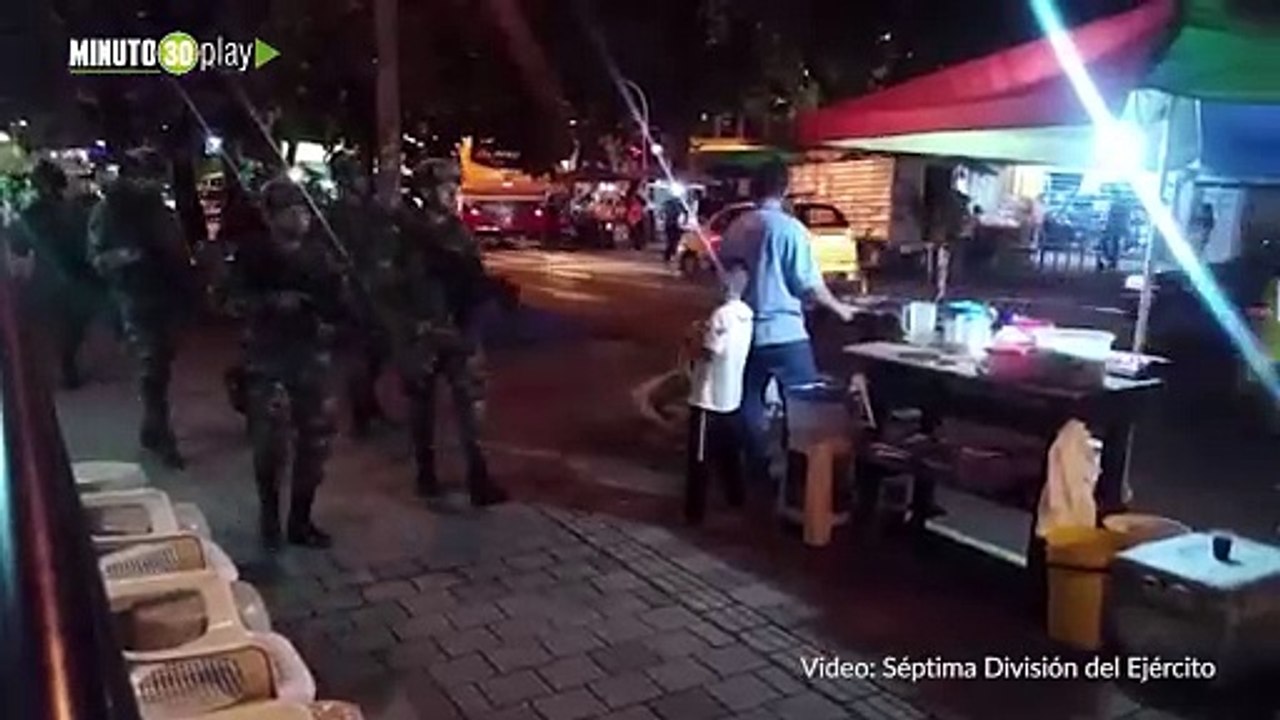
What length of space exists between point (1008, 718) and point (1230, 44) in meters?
2.59

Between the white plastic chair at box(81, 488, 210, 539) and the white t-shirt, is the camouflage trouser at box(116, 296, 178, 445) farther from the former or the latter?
the white plastic chair at box(81, 488, 210, 539)

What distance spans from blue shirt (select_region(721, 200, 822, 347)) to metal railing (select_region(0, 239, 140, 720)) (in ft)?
18.8

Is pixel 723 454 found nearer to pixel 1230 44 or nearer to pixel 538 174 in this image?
pixel 1230 44

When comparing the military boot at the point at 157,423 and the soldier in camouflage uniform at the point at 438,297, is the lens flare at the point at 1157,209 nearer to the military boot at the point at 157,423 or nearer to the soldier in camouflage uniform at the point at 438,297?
the soldier in camouflage uniform at the point at 438,297

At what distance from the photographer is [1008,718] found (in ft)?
14.7

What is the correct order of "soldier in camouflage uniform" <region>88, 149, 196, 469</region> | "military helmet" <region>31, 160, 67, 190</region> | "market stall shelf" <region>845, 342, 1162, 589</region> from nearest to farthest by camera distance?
"market stall shelf" <region>845, 342, 1162, 589</region> → "soldier in camouflage uniform" <region>88, 149, 196, 469</region> → "military helmet" <region>31, 160, 67, 190</region>

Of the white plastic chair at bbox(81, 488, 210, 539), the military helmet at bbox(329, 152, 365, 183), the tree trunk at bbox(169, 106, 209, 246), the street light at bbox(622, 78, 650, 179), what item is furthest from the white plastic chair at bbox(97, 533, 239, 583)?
the tree trunk at bbox(169, 106, 209, 246)

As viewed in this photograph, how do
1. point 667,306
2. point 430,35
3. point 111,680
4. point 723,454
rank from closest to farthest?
point 111,680
point 723,454
point 430,35
point 667,306

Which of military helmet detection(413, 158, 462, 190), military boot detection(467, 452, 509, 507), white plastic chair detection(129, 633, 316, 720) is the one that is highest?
military helmet detection(413, 158, 462, 190)

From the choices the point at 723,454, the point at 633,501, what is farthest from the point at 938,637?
the point at 633,501

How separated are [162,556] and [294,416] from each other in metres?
3.03

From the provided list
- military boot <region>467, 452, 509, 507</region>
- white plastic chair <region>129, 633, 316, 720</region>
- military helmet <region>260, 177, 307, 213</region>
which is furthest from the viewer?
military boot <region>467, 452, 509, 507</region>

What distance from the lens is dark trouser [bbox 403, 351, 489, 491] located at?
6.95 m

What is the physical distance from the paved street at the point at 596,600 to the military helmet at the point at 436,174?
5.80 feet
